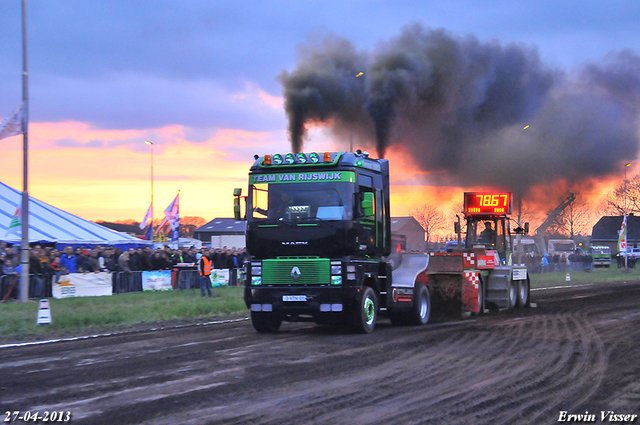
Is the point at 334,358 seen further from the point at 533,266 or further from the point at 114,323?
the point at 533,266

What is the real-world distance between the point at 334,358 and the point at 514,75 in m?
18.3

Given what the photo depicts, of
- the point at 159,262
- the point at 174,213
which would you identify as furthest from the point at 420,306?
the point at 174,213

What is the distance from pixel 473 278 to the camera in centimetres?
1819

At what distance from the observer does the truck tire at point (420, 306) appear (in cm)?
1545

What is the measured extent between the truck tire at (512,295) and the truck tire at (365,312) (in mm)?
7194

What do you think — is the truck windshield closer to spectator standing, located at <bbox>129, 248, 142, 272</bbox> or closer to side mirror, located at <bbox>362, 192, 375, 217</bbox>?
side mirror, located at <bbox>362, 192, 375, 217</bbox>

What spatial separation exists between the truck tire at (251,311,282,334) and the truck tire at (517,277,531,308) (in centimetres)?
961

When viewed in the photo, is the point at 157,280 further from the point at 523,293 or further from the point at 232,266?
the point at 523,293

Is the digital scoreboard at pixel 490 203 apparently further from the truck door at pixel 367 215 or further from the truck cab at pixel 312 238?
the truck cab at pixel 312 238

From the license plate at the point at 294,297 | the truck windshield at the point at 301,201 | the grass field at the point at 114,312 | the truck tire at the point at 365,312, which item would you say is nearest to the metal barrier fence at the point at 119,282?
the grass field at the point at 114,312

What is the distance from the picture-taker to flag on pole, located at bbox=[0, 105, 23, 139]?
65.9 ft

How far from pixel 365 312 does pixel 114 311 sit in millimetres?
7889

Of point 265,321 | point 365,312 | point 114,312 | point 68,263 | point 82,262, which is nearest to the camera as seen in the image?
point 365,312

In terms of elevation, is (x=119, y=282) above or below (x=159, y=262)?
below
